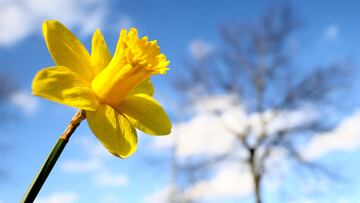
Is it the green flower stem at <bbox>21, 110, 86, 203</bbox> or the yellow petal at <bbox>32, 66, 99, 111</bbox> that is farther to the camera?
the yellow petal at <bbox>32, 66, 99, 111</bbox>

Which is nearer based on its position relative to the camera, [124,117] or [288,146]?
[124,117]

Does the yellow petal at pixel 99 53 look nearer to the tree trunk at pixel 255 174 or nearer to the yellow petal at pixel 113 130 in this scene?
the yellow petal at pixel 113 130

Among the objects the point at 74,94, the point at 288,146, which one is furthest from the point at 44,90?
the point at 288,146

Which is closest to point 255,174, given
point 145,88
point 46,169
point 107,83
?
point 145,88

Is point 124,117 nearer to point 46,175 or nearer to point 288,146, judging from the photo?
point 46,175

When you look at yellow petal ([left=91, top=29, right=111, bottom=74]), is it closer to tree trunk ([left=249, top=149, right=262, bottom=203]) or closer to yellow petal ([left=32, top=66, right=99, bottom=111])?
yellow petal ([left=32, top=66, right=99, bottom=111])

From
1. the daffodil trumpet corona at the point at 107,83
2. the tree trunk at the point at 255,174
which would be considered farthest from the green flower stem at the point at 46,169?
the tree trunk at the point at 255,174

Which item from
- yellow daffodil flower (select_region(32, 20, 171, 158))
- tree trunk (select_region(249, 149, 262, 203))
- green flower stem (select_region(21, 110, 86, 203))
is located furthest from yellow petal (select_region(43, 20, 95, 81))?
tree trunk (select_region(249, 149, 262, 203))
